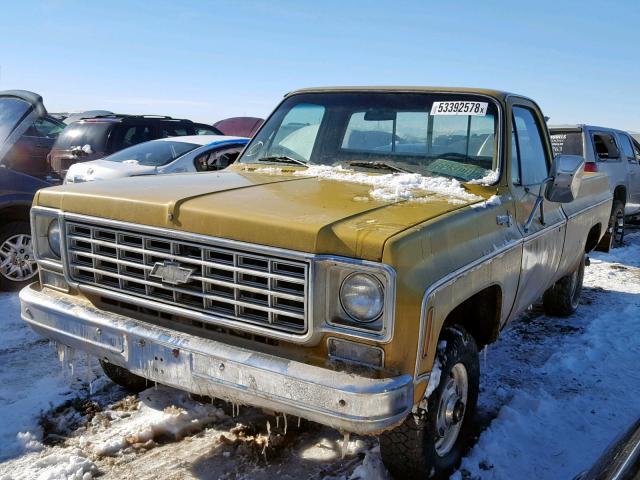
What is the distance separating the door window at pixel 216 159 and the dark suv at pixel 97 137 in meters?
2.32

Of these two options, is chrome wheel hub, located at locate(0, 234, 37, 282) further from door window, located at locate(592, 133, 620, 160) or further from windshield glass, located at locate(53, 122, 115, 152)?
door window, located at locate(592, 133, 620, 160)

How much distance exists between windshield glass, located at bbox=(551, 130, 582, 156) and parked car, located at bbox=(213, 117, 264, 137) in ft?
32.0

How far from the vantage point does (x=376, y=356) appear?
236cm

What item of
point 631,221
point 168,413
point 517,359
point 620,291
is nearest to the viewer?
point 168,413

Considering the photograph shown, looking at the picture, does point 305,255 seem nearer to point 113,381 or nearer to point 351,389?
point 351,389

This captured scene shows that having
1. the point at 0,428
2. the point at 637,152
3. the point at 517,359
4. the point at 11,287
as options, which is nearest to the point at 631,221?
the point at 637,152

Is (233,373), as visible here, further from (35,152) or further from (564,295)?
(35,152)

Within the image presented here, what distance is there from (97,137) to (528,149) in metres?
7.35

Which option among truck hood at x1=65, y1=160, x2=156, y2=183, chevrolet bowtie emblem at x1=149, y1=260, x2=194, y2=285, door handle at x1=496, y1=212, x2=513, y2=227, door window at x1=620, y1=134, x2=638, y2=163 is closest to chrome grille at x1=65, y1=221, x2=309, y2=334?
chevrolet bowtie emblem at x1=149, y1=260, x2=194, y2=285

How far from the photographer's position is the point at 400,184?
336cm

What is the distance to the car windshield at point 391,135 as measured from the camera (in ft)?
11.9

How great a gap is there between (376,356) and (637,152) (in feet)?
35.5

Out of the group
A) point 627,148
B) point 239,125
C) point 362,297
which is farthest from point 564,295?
point 239,125

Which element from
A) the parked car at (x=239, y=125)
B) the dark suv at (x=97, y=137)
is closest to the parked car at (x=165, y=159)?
the dark suv at (x=97, y=137)
